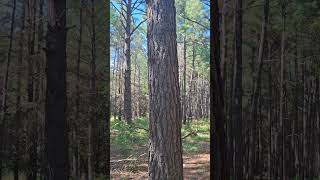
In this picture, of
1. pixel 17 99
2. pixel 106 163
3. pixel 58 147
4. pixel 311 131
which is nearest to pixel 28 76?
pixel 17 99

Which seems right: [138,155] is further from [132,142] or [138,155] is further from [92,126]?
[92,126]

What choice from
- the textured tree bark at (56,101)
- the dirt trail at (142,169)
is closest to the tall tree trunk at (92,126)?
the textured tree bark at (56,101)

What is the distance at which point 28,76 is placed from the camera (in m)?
3.32

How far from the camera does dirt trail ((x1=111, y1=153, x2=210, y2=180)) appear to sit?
738 cm

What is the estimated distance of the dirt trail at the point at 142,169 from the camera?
7.38 meters

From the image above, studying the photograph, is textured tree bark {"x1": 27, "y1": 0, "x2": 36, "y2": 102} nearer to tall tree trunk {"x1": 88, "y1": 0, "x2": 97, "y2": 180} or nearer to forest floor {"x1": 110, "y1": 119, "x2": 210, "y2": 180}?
tall tree trunk {"x1": 88, "y1": 0, "x2": 97, "y2": 180}

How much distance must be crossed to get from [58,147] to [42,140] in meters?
0.26

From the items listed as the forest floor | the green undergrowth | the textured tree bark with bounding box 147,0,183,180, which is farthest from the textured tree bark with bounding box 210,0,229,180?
the green undergrowth

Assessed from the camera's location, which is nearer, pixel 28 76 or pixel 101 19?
pixel 28 76

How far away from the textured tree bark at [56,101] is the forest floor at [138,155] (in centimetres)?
261

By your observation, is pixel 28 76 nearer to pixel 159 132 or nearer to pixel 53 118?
pixel 53 118

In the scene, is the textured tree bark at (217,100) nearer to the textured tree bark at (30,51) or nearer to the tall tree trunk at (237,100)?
the tall tree trunk at (237,100)

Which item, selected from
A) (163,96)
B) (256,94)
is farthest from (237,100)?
(163,96)

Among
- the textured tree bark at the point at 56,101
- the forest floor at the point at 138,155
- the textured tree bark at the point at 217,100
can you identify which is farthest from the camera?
the forest floor at the point at 138,155
